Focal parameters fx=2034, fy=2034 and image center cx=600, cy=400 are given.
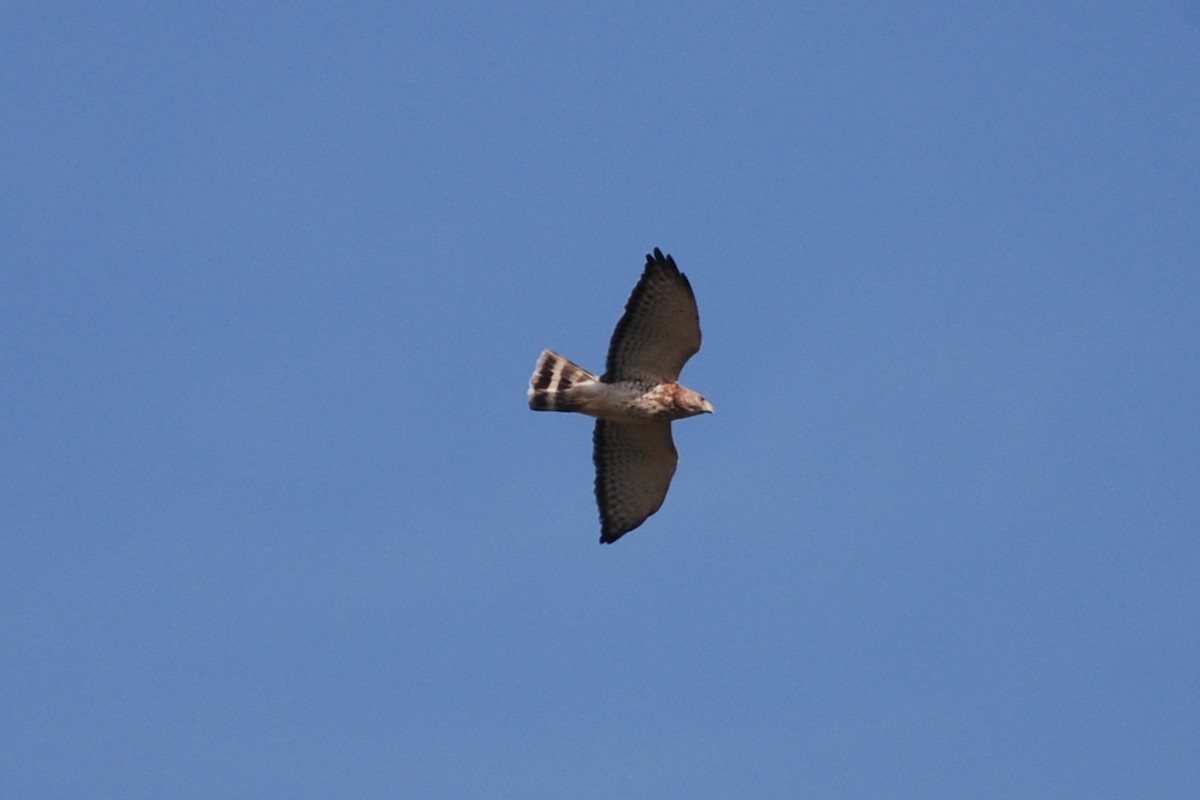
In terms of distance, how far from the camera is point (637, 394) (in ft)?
55.4

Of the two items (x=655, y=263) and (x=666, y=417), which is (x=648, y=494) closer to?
(x=666, y=417)

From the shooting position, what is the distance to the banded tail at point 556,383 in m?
17.1

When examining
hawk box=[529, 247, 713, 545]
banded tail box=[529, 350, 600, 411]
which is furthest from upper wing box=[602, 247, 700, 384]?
banded tail box=[529, 350, 600, 411]

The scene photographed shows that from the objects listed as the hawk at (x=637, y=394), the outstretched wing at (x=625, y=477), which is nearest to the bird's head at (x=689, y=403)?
the hawk at (x=637, y=394)

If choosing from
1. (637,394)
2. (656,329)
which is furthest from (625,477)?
(656,329)

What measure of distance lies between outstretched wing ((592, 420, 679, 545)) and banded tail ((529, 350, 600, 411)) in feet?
1.89

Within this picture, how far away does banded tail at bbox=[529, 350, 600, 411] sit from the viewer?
1712 cm

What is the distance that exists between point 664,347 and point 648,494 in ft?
4.90

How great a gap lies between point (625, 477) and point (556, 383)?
1.07 meters

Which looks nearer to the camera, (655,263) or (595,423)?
(655,263)

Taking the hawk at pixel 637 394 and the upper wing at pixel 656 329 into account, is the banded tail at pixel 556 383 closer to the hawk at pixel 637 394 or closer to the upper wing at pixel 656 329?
the hawk at pixel 637 394

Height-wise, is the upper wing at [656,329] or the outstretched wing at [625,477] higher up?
the upper wing at [656,329]

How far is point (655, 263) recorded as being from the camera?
16406mm

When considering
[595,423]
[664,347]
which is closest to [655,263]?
[664,347]
